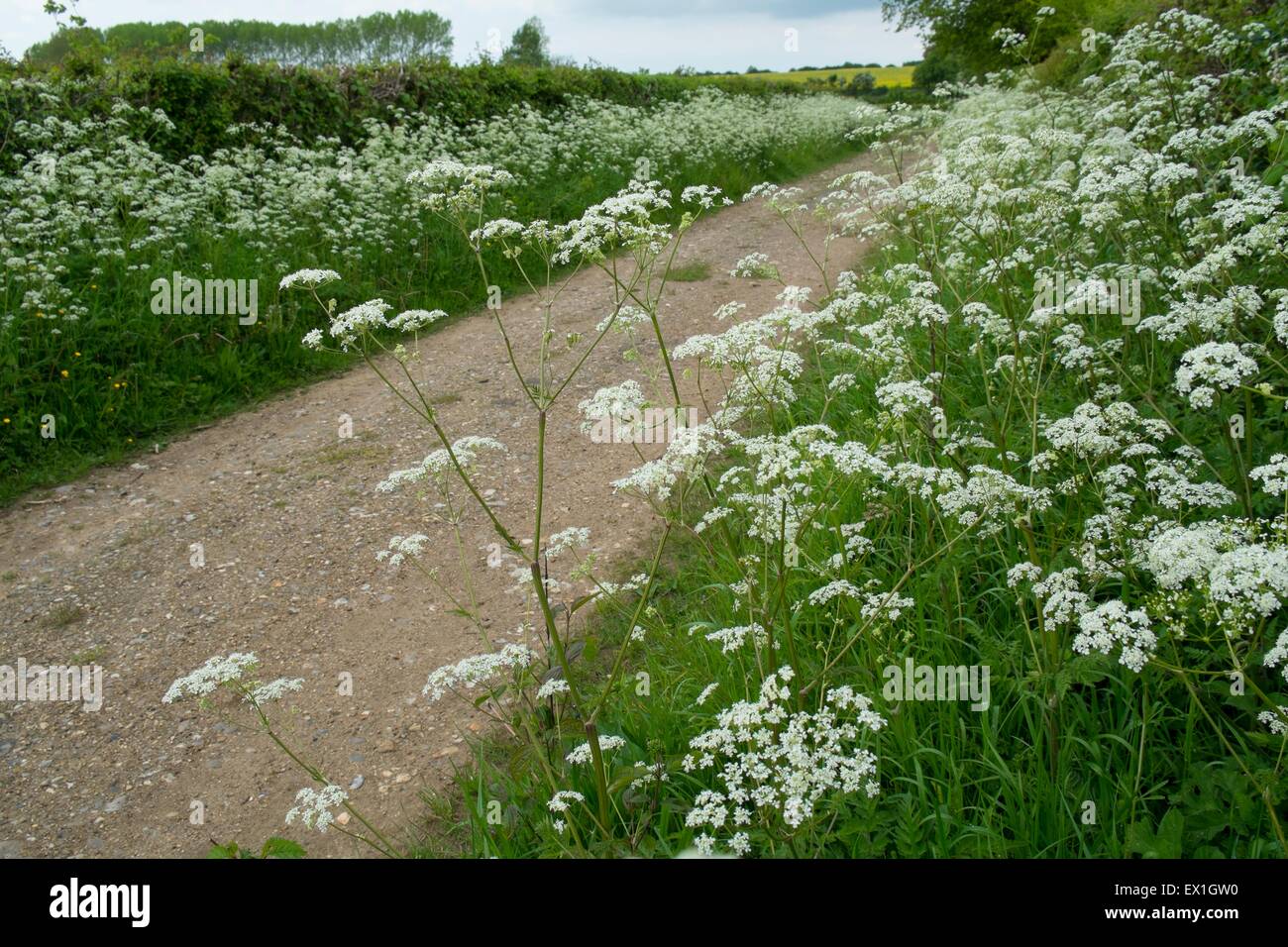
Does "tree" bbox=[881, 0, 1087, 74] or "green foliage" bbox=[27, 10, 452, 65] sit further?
"tree" bbox=[881, 0, 1087, 74]

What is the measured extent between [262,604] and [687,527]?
3910 mm

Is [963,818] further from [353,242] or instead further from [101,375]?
[353,242]

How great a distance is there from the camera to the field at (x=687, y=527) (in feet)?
10.2

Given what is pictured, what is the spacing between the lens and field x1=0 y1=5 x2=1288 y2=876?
3107 millimetres

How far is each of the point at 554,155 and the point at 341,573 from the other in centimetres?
1118

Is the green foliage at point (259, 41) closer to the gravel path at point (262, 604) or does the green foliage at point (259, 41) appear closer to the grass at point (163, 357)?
the grass at point (163, 357)

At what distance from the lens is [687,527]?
3.11 meters

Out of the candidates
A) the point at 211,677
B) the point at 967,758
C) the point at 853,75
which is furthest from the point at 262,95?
the point at 853,75

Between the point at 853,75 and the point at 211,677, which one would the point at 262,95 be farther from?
the point at 853,75

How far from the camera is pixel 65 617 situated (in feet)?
18.3

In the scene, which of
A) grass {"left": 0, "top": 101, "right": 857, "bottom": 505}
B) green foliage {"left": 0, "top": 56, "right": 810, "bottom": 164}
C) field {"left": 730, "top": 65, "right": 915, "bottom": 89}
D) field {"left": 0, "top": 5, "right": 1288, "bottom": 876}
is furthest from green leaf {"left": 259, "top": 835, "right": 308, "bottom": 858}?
field {"left": 730, "top": 65, "right": 915, "bottom": 89}

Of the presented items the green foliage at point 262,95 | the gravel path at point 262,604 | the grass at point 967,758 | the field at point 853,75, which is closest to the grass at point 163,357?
the gravel path at point 262,604

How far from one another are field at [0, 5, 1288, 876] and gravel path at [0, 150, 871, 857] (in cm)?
3

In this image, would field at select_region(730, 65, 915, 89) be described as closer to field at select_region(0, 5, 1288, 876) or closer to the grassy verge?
field at select_region(0, 5, 1288, 876)
